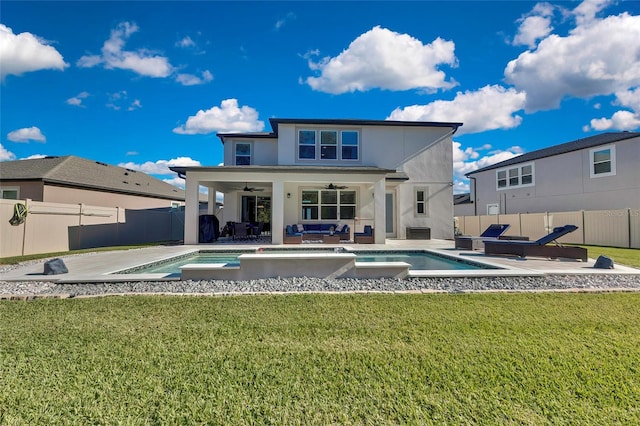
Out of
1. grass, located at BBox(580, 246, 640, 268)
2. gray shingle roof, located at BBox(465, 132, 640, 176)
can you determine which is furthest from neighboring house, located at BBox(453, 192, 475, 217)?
grass, located at BBox(580, 246, 640, 268)

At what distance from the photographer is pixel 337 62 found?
16.5 meters

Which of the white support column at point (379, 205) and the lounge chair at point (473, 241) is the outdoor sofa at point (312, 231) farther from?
the lounge chair at point (473, 241)

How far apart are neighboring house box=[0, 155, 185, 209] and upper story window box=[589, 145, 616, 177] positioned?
31.3 meters

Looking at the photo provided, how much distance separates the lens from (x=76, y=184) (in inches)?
680

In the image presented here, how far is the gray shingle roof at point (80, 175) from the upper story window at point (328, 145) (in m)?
13.0

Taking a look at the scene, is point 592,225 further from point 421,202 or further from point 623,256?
point 421,202

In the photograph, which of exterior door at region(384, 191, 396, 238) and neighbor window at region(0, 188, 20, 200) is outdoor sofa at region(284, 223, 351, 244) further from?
neighbor window at region(0, 188, 20, 200)

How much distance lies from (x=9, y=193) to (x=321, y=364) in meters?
21.9

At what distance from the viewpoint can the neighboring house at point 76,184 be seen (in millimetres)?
16219

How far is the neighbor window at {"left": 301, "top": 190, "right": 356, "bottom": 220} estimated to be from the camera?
668 inches

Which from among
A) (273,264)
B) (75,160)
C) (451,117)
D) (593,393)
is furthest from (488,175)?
(75,160)

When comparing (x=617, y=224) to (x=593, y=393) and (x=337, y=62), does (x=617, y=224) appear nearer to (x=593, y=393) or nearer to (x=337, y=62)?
(x=337, y=62)

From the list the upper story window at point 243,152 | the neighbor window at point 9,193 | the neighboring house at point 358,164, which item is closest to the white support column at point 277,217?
the neighboring house at point 358,164

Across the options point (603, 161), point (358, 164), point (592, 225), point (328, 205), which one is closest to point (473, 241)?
point (358, 164)
